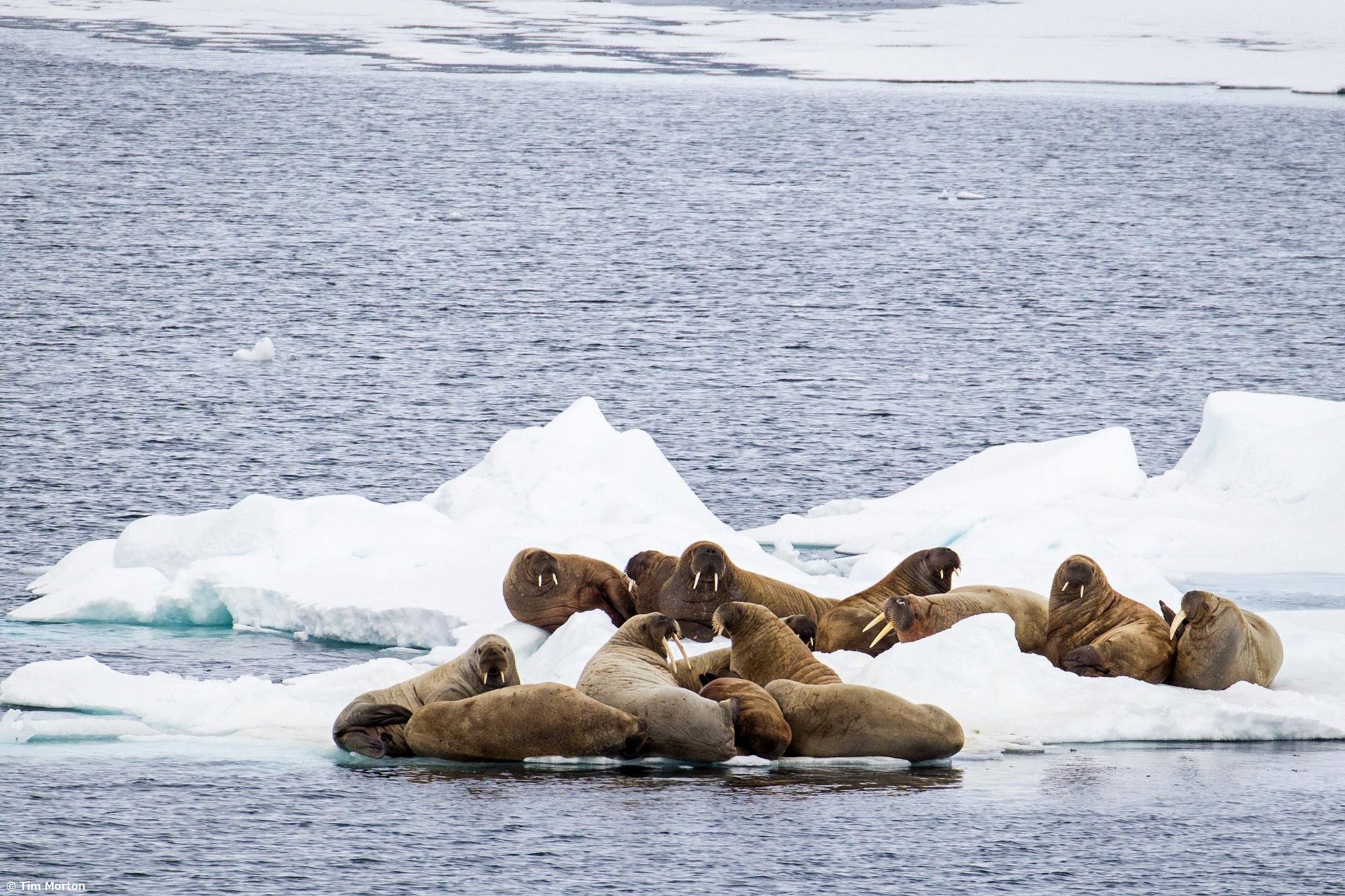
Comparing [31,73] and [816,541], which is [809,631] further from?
[31,73]

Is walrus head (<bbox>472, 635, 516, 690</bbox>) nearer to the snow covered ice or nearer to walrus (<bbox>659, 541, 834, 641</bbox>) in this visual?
the snow covered ice

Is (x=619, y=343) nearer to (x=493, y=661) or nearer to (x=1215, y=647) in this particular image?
(x=1215, y=647)

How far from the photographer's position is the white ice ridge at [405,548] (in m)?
12.8

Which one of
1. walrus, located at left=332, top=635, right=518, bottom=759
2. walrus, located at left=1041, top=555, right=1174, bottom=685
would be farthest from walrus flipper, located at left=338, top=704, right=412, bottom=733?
walrus, located at left=1041, top=555, right=1174, bottom=685

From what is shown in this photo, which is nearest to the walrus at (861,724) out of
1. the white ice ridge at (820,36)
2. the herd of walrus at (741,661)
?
the herd of walrus at (741,661)

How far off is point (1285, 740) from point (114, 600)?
8.21 m

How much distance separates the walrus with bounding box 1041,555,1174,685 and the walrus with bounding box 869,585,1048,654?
90 mm

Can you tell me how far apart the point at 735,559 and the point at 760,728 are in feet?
15.4

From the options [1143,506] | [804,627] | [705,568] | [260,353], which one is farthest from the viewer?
[260,353]

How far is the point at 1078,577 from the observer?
10430 millimetres

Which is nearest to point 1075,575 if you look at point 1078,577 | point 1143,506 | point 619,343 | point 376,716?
point 1078,577

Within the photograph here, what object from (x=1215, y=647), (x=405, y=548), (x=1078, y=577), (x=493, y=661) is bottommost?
(x=493, y=661)

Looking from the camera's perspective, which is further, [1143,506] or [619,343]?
[619,343]

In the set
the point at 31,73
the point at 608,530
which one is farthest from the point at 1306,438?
the point at 31,73
